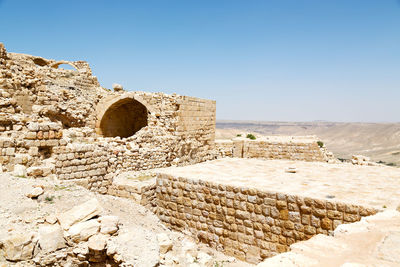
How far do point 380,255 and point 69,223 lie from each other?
11.8 ft

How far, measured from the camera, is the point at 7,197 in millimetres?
4180

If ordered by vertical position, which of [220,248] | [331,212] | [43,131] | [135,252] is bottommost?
[220,248]

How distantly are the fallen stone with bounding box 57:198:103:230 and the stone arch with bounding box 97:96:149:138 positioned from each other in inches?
366

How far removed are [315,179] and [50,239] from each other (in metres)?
4.84

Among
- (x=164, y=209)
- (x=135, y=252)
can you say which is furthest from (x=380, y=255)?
(x=164, y=209)

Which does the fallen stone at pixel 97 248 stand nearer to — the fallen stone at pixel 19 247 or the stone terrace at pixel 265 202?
the fallen stone at pixel 19 247

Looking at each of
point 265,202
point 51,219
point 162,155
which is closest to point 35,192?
point 51,219

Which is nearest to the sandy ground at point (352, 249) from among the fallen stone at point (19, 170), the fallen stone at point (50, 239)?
the fallen stone at point (50, 239)

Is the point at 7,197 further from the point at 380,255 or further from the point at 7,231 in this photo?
the point at 380,255

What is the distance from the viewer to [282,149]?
12555 mm

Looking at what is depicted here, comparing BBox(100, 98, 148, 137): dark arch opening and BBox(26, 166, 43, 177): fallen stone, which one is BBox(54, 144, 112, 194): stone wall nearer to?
BBox(26, 166, 43, 177): fallen stone

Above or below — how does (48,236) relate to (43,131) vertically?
below

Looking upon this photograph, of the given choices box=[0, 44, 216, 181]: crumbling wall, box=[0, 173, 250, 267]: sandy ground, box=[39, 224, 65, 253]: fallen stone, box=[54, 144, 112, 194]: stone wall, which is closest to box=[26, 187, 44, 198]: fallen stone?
box=[0, 173, 250, 267]: sandy ground

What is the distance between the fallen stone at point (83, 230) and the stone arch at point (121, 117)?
31.2 ft
